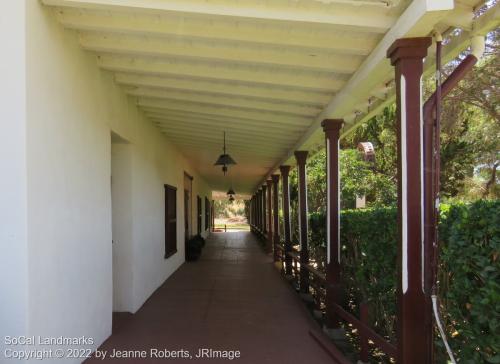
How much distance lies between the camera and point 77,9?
11.4ft

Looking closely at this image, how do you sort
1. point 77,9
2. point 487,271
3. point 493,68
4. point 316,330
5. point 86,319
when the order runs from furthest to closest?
point 493,68
point 316,330
point 86,319
point 77,9
point 487,271

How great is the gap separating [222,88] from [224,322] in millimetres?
2940

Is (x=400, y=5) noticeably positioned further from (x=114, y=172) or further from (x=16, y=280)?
(x=114, y=172)

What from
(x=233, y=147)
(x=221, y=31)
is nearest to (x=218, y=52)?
(x=221, y=31)

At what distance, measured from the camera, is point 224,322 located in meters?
5.69

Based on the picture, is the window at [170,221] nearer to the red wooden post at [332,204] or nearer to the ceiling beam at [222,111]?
the ceiling beam at [222,111]

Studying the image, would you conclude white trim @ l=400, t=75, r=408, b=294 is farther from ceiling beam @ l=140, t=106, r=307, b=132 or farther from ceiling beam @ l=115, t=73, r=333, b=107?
ceiling beam @ l=140, t=106, r=307, b=132

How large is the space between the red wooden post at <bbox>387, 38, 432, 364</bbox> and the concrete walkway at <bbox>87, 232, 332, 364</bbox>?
1.61m

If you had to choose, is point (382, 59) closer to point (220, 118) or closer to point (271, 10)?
point (271, 10)

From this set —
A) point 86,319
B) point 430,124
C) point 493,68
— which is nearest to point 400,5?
point 430,124

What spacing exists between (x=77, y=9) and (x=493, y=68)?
7962 millimetres

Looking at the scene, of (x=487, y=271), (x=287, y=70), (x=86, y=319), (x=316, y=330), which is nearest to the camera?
(x=487, y=271)

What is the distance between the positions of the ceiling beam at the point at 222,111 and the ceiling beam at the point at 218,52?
6.25 ft

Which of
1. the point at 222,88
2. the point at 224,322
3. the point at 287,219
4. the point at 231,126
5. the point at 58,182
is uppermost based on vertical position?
the point at 222,88
